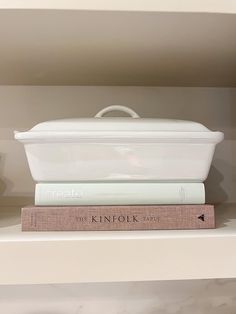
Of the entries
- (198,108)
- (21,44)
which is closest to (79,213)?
(21,44)

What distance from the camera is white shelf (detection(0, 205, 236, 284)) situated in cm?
49

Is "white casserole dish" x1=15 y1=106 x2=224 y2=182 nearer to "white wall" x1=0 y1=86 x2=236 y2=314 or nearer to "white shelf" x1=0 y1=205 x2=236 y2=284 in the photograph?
"white shelf" x1=0 y1=205 x2=236 y2=284

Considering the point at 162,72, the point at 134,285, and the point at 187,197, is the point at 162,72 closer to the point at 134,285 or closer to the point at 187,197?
the point at 187,197

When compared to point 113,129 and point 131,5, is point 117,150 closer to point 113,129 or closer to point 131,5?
point 113,129

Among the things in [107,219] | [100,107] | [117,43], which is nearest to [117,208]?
[107,219]

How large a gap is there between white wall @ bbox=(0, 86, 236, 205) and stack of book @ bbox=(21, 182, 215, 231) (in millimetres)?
278

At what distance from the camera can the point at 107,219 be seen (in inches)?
22.1

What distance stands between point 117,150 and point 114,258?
150 millimetres

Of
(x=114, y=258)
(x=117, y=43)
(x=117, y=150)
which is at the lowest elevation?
(x=114, y=258)

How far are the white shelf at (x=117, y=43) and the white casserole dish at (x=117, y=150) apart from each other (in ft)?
0.36

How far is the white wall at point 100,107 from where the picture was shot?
2.78 feet

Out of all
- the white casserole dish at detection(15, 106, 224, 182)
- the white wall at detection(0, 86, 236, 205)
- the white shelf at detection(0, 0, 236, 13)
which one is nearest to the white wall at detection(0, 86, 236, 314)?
the white wall at detection(0, 86, 236, 205)

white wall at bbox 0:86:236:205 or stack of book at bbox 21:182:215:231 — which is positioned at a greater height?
white wall at bbox 0:86:236:205

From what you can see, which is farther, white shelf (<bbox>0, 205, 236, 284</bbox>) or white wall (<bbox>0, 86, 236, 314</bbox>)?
white wall (<bbox>0, 86, 236, 314</bbox>)
